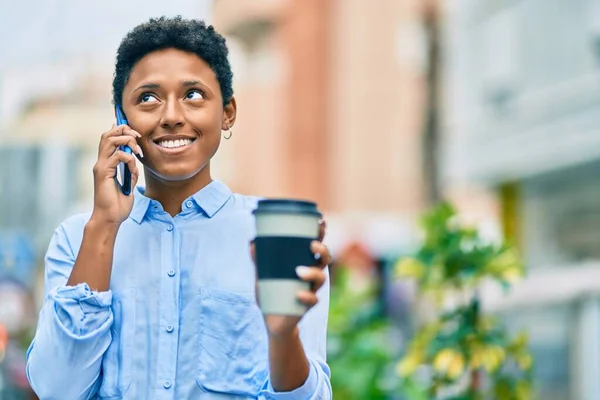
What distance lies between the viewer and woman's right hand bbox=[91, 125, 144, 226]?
253 cm

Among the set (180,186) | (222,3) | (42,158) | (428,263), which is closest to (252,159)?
(222,3)

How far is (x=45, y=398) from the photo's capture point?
2.51 meters

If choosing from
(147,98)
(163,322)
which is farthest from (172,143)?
(163,322)

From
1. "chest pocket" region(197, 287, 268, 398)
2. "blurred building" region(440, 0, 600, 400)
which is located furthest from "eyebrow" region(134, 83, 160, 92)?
"blurred building" region(440, 0, 600, 400)

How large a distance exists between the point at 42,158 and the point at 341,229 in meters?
7.79

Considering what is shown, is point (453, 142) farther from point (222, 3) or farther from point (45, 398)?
point (222, 3)

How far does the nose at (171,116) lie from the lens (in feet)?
8.59

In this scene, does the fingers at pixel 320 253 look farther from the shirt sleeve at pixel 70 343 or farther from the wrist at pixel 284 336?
the shirt sleeve at pixel 70 343

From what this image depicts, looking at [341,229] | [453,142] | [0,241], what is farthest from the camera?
[341,229]

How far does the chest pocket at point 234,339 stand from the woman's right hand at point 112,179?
23 cm

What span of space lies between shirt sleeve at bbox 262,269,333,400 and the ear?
0.41 m

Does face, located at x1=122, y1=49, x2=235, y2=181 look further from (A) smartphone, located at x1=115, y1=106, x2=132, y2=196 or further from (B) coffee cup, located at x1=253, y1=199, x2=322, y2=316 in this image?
(B) coffee cup, located at x1=253, y1=199, x2=322, y2=316

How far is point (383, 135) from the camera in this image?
3275cm

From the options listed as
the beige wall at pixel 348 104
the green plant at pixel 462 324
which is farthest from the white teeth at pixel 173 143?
the beige wall at pixel 348 104
